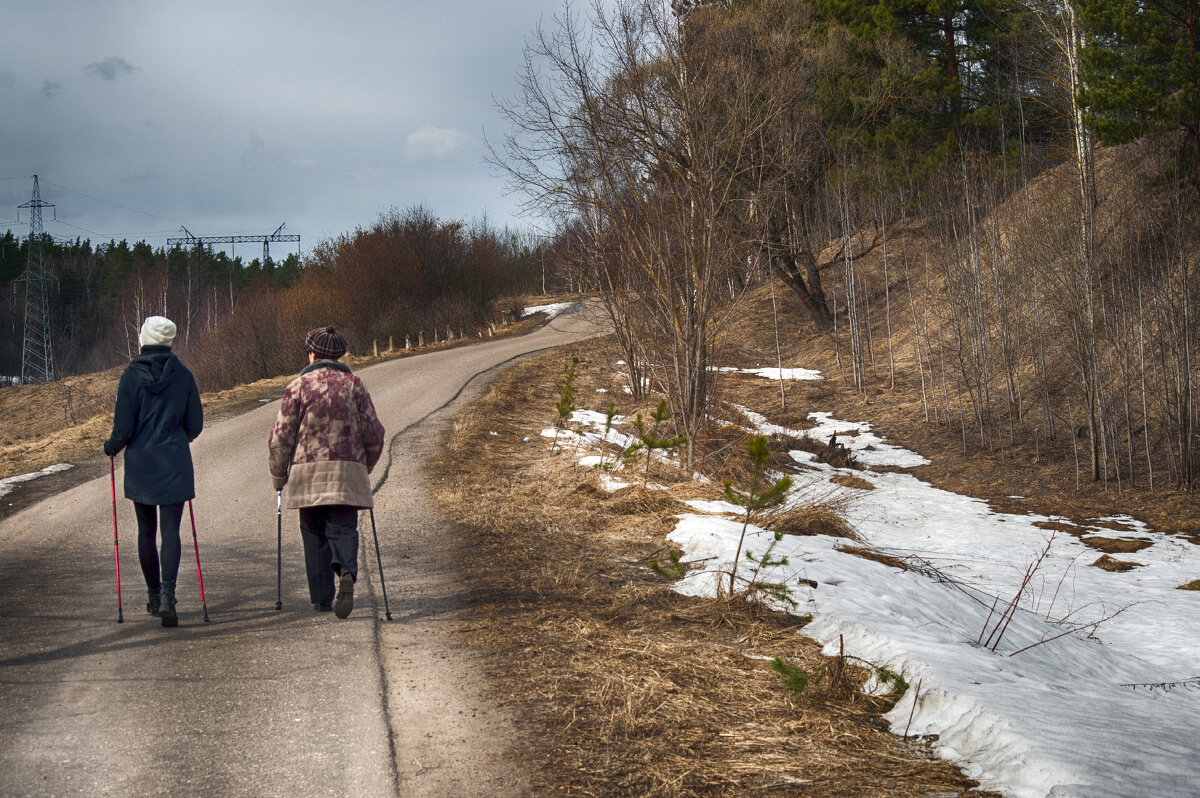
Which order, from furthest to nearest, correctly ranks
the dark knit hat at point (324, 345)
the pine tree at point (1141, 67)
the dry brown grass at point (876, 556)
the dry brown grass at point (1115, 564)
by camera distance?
the pine tree at point (1141, 67)
the dry brown grass at point (1115, 564)
the dry brown grass at point (876, 556)
the dark knit hat at point (324, 345)

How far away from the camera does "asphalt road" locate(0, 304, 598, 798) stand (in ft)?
11.6

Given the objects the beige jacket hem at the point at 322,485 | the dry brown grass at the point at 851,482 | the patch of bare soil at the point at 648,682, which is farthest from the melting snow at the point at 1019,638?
the beige jacket hem at the point at 322,485

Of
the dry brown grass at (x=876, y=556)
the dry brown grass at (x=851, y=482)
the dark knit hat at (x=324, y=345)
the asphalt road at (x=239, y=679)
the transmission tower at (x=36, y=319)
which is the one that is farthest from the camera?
the transmission tower at (x=36, y=319)

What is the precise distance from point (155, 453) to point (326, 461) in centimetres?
112

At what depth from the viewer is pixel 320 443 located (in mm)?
5406

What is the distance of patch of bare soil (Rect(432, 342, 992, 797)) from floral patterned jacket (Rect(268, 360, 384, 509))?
1.18 m

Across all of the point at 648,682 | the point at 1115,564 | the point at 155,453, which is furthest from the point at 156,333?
the point at 1115,564

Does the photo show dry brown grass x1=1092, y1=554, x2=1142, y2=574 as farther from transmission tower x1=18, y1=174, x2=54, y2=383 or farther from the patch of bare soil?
transmission tower x1=18, y1=174, x2=54, y2=383

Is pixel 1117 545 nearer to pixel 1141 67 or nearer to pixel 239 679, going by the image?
pixel 1141 67

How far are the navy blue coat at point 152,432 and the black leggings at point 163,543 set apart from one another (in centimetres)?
9

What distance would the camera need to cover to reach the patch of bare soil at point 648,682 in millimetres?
3586

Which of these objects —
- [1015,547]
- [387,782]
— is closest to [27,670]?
[387,782]

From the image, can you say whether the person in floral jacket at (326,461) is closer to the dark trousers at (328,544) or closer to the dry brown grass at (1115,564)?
the dark trousers at (328,544)

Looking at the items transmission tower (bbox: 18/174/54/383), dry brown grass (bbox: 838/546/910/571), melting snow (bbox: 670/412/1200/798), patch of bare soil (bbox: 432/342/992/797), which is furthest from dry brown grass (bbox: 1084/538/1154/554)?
transmission tower (bbox: 18/174/54/383)
